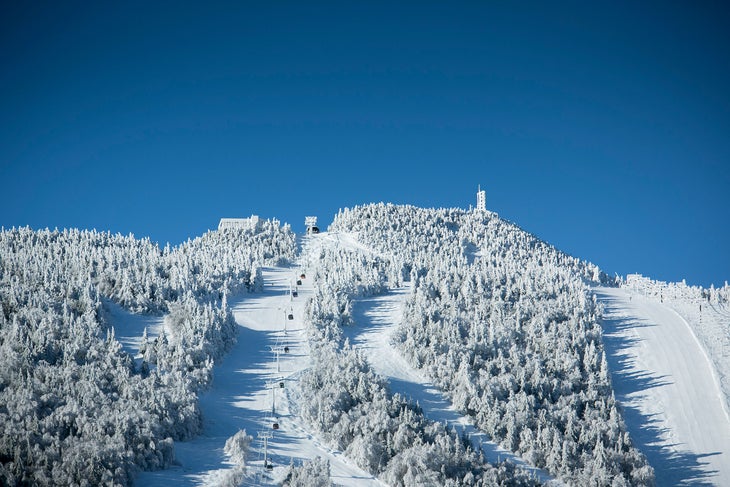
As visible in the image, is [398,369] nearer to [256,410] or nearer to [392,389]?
[392,389]

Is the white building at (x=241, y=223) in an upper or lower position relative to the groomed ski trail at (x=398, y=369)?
upper

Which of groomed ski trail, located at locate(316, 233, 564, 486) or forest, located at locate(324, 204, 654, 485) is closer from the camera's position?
forest, located at locate(324, 204, 654, 485)

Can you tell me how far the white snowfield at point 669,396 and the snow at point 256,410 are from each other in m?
30.2

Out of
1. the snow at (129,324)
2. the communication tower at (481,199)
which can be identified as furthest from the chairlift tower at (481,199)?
the snow at (129,324)

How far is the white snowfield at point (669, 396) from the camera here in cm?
6806

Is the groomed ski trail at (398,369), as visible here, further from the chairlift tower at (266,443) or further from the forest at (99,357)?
the forest at (99,357)

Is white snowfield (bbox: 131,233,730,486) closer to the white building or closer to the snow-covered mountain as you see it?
the snow-covered mountain

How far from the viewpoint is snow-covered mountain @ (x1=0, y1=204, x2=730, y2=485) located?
56438 millimetres

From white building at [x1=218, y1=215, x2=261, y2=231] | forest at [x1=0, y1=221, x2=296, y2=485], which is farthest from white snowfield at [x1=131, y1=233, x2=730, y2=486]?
white building at [x1=218, y1=215, x2=261, y2=231]

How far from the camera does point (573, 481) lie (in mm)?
62156

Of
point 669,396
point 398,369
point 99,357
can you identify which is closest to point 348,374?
point 398,369

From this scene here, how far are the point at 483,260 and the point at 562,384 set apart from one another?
1994 inches

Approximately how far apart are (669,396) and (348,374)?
35.2 metres

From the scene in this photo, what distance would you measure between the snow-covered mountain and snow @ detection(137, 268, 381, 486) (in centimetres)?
23
